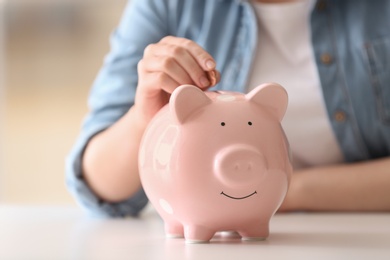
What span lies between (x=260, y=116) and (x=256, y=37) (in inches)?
18.2

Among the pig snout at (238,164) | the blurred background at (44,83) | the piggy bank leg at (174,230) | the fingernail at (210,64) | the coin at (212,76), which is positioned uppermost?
the fingernail at (210,64)

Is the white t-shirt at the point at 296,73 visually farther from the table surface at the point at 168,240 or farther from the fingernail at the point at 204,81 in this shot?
the fingernail at the point at 204,81

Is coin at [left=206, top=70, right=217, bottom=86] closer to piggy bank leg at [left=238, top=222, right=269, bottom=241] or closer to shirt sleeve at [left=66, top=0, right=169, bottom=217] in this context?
piggy bank leg at [left=238, top=222, right=269, bottom=241]

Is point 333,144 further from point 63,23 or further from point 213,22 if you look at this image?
point 63,23

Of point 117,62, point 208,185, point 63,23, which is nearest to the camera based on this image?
point 208,185

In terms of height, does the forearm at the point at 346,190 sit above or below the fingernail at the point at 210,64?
below

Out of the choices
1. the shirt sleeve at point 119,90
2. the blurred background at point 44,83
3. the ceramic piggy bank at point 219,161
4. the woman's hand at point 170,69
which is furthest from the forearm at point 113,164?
the blurred background at point 44,83

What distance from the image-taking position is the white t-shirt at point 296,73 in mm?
972

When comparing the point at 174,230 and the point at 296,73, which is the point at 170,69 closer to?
the point at 174,230

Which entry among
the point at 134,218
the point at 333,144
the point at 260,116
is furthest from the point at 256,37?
the point at 260,116

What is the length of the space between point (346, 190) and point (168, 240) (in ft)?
1.37

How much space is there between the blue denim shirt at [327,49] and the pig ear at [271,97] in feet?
1.36

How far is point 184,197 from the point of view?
1.72 feet

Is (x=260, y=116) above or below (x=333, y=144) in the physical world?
above
